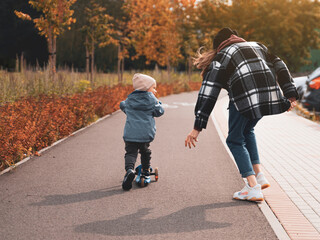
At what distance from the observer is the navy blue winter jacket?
207 inches

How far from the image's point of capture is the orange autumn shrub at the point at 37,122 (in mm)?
6203

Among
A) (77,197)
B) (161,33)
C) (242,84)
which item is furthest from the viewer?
(161,33)

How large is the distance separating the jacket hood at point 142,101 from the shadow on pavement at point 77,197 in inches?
40.5

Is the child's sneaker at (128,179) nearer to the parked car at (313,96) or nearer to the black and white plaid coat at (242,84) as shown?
the black and white plaid coat at (242,84)

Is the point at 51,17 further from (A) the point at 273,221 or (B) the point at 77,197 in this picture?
(A) the point at 273,221

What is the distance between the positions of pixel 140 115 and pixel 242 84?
1.39m

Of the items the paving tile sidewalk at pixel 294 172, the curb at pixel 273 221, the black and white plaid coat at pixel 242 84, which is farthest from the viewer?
the black and white plaid coat at pixel 242 84

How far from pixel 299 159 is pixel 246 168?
2914 mm

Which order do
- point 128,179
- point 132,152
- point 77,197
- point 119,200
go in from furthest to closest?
point 132,152, point 128,179, point 77,197, point 119,200

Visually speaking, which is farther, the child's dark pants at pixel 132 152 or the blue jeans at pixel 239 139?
the child's dark pants at pixel 132 152

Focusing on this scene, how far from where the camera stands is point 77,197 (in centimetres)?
493

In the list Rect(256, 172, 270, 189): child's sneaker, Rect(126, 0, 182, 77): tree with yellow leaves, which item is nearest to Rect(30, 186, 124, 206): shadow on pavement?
Rect(256, 172, 270, 189): child's sneaker

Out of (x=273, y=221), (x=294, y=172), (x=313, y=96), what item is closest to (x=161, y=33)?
(x=313, y=96)

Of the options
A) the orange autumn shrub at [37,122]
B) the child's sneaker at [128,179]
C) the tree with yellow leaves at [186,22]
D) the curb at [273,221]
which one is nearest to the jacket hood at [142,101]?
the child's sneaker at [128,179]
